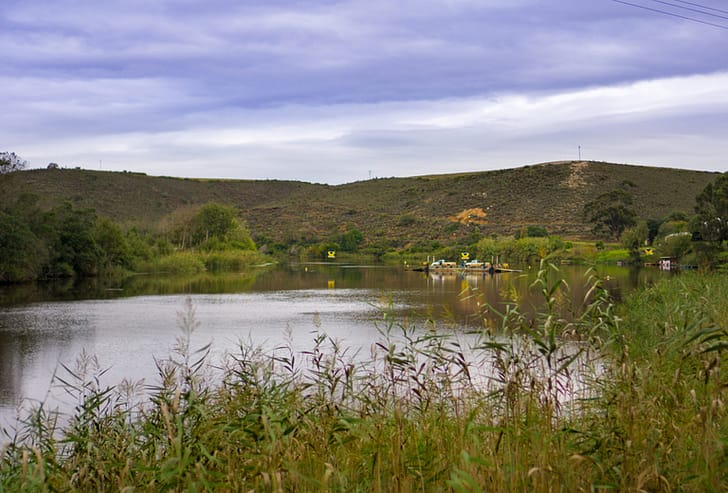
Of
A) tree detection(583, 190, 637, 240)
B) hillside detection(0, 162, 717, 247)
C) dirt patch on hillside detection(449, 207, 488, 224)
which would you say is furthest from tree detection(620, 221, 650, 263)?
dirt patch on hillside detection(449, 207, 488, 224)

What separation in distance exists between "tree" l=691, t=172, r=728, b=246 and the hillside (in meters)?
23.4

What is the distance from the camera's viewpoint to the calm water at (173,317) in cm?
1128

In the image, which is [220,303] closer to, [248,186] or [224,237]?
[224,237]

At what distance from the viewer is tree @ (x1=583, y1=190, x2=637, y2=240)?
61344 mm

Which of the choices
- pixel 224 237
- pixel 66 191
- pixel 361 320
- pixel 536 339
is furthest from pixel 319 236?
pixel 536 339

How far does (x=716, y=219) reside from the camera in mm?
39750

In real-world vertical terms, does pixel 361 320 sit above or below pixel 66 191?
below

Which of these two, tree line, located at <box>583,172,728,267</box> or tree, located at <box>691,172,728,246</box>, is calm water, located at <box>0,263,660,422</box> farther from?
tree, located at <box>691,172,728,246</box>

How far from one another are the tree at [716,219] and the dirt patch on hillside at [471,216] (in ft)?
110

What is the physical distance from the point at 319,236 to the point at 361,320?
6048 centimetres

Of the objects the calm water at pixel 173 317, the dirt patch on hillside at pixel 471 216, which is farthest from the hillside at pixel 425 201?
the calm water at pixel 173 317

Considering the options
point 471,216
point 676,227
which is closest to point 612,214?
point 676,227

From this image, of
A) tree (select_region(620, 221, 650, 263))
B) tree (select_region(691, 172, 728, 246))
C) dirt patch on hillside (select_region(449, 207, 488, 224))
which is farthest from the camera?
dirt patch on hillside (select_region(449, 207, 488, 224))

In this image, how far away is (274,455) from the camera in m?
2.67
